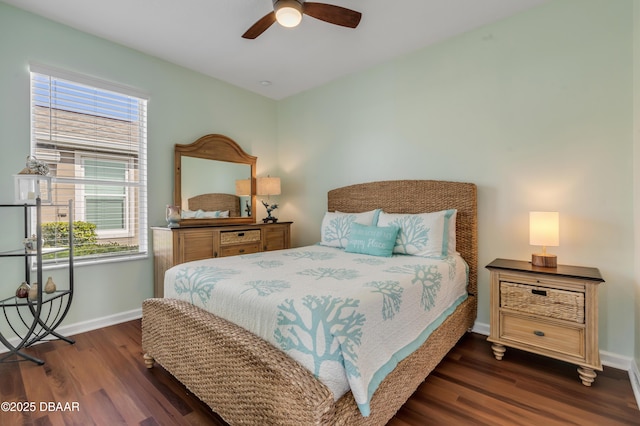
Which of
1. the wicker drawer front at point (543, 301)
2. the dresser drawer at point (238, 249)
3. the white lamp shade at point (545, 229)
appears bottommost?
the wicker drawer front at point (543, 301)

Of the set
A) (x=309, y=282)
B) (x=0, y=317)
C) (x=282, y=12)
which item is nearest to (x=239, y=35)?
(x=282, y=12)

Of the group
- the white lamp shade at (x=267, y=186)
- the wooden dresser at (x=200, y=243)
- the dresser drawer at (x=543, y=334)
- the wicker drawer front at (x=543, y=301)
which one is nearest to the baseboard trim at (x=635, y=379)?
the dresser drawer at (x=543, y=334)

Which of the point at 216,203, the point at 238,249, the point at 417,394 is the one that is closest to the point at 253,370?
the point at 417,394

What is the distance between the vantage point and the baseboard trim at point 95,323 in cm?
268

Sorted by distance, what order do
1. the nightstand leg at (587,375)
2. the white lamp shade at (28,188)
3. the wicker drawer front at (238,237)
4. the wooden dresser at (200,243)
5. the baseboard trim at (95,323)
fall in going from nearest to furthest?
the nightstand leg at (587,375) → the white lamp shade at (28,188) → the baseboard trim at (95,323) → the wooden dresser at (200,243) → the wicker drawer front at (238,237)

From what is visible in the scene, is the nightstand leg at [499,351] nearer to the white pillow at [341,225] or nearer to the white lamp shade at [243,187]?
the white pillow at [341,225]

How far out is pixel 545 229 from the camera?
2.18 m

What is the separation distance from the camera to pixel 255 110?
4.28 meters

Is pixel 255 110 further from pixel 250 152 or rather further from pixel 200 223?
pixel 200 223

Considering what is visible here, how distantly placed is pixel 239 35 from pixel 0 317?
312cm

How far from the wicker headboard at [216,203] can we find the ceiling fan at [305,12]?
2.11m

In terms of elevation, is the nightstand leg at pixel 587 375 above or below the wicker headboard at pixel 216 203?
below

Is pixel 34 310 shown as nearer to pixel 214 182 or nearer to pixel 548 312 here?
pixel 214 182

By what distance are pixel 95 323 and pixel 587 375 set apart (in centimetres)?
393
